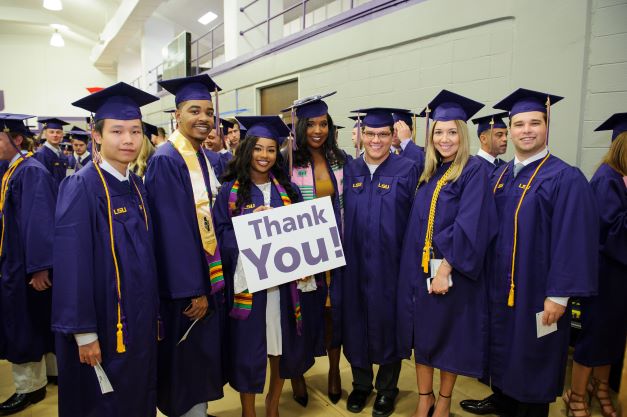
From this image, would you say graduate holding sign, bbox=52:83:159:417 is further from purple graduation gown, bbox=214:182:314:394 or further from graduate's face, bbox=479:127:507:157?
graduate's face, bbox=479:127:507:157

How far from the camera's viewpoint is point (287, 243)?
7.14 feet

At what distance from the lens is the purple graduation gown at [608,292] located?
251cm

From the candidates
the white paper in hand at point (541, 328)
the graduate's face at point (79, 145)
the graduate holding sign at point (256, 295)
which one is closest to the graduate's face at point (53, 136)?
the graduate's face at point (79, 145)

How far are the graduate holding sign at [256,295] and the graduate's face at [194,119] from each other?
0.21 metres

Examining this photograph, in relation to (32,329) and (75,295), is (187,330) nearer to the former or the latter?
(75,295)

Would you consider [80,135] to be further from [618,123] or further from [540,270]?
[618,123]

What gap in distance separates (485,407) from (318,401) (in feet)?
3.87

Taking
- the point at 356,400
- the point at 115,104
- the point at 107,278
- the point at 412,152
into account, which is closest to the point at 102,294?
the point at 107,278

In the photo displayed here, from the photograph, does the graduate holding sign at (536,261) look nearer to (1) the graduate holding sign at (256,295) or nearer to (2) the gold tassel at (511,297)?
(2) the gold tassel at (511,297)

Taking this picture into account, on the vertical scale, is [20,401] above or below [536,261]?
below

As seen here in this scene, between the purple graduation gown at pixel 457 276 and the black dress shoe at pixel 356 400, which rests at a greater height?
the purple graduation gown at pixel 457 276

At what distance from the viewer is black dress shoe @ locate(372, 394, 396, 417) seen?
262 centimetres

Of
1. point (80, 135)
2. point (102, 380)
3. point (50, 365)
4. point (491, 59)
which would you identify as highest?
point (491, 59)

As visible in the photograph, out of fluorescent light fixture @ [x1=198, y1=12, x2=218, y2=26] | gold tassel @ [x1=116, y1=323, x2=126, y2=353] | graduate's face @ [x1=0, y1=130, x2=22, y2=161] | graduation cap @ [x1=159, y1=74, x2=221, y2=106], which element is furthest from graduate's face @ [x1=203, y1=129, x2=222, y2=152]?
fluorescent light fixture @ [x1=198, y1=12, x2=218, y2=26]
